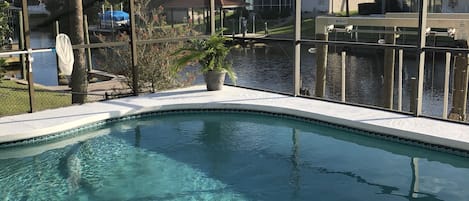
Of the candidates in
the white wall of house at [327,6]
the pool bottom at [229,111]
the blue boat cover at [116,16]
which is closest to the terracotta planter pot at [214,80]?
the pool bottom at [229,111]

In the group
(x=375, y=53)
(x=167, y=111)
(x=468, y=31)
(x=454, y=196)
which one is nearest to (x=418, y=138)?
(x=454, y=196)

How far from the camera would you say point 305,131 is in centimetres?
771

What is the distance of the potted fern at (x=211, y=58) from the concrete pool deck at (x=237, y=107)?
279mm

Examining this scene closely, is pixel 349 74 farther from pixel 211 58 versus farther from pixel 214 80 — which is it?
pixel 211 58

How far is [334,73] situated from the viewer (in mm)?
19938

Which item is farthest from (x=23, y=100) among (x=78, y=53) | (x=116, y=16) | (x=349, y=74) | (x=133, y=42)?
(x=116, y=16)

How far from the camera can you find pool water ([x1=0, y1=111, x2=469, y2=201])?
539cm

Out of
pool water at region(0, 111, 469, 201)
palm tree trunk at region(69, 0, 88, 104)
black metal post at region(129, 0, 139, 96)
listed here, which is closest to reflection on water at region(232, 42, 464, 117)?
pool water at region(0, 111, 469, 201)

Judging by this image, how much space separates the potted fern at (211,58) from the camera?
30.7 ft

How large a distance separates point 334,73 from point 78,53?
12.0 m

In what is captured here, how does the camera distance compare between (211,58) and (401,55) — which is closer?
(211,58)

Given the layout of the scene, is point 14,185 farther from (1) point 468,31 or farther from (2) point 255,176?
(1) point 468,31

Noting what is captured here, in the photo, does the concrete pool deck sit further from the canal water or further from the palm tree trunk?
the canal water

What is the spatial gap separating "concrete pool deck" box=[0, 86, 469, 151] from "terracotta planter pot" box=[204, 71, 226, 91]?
0.14m
